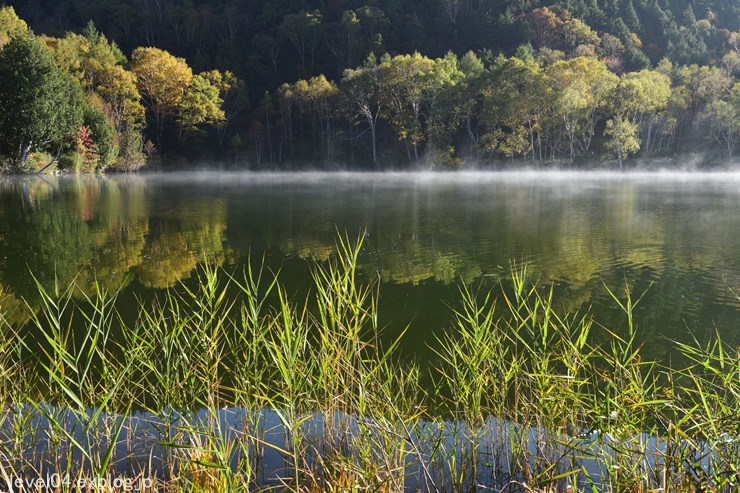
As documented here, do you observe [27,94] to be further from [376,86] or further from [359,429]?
[359,429]

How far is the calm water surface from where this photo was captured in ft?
25.4

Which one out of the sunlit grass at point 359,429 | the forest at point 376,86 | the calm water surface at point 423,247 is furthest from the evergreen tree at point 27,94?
the sunlit grass at point 359,429

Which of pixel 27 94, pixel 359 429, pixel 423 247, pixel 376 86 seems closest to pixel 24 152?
pixel 27 94

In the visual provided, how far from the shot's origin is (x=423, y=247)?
12.6m

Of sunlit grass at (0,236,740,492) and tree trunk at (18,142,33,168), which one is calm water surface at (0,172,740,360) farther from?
tree trunk at (18,142,33,168)

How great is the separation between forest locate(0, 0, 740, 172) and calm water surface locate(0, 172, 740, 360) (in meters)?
21.3

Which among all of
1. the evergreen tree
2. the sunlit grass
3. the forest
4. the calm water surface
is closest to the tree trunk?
the forest

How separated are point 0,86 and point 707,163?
50696mm

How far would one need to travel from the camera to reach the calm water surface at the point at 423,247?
7754 mm

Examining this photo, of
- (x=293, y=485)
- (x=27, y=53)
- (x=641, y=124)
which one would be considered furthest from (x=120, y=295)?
(x=641, y=124)

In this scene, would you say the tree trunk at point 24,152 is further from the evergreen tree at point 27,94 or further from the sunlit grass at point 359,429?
the sunlit grass at point 359,429

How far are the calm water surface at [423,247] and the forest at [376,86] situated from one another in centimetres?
2130

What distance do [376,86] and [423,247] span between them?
42.6 metres

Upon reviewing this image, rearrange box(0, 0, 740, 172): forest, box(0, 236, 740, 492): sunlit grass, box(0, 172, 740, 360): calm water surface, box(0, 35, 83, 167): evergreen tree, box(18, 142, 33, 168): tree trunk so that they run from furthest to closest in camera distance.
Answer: box(0, 0, 740, 172): forest < box(18, 142, 33, 168): tree trunk < box(0, 35, 83, 167): evergreen tree < box(0, 172, 740, 360): calm water surface < box(0, 236, 740, 492): sunlit grass
